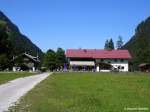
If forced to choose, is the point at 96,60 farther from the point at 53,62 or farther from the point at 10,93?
the point at 10,93

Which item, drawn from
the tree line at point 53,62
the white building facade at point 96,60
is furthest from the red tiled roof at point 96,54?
the tree line at point 53,62

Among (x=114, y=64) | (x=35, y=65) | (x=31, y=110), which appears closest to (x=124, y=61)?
(x=114, y=64)

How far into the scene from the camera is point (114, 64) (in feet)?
479

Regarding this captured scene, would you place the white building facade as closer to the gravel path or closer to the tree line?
the tree line

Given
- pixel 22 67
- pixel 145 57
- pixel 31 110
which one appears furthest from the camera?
pixel 145 57

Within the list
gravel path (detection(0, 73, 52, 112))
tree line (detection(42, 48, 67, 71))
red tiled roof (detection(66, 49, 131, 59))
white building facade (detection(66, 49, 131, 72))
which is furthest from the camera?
tree line (detection(42, 48, 67, 71))

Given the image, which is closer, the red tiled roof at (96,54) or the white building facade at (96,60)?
the white building facade at (96,60)

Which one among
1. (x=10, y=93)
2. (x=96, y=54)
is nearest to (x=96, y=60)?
(x=96, y=54)

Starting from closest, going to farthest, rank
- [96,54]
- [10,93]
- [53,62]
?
[10,93] < [96,54] < [53,62]

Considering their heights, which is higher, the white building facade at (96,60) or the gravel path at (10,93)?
the white building facade at (96,60)

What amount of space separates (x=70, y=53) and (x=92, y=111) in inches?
5045

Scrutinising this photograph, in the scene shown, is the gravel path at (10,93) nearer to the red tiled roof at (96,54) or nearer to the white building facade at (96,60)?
the white building facade at (96,60)

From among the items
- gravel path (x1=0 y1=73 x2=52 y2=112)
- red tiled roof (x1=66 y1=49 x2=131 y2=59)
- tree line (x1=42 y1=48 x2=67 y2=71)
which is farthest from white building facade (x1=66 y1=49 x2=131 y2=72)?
gravel path (x1=0 y1=73 x2=52 y2=112)

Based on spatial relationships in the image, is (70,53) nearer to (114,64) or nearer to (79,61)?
(79,61)
